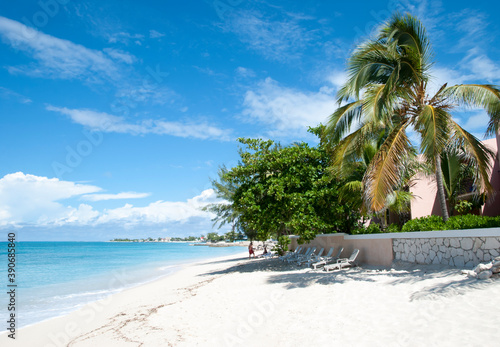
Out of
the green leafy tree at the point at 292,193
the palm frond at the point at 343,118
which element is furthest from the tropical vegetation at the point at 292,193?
the palm frond at the point at 343,118

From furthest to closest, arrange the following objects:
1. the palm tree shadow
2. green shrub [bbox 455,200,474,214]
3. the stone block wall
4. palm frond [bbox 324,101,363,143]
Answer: green shrub [bbox 455,200,474,214], palm frond [bbox 324,101,363,143], the stone block wall, the palm tree shadow

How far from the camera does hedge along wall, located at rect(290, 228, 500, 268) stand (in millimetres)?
7770

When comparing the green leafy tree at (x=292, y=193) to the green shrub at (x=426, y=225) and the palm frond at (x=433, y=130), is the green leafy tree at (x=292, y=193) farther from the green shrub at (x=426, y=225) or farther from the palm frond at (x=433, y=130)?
the palm frond at (x=433, y=130)

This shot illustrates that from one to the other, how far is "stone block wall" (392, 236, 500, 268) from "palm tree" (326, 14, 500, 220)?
991 millimetres

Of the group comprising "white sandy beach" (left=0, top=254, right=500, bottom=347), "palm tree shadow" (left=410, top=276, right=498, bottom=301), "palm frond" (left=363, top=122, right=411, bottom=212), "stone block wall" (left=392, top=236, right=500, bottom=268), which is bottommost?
"white sandy beach" (left=0, top=254, right=500, bottom=347)

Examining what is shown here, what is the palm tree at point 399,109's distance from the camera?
348 inches

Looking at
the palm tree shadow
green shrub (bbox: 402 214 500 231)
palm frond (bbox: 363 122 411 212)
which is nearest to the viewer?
the palm tree shadow

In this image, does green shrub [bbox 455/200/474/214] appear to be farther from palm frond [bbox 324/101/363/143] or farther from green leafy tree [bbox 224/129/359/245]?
palm frond [bbox 324/101/363/143]

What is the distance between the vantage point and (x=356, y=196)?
42.5 feet

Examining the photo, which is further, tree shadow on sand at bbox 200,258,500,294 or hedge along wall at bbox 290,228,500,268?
hedge along wall at bbox 290,228,500,268

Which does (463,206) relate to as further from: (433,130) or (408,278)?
(408,278)

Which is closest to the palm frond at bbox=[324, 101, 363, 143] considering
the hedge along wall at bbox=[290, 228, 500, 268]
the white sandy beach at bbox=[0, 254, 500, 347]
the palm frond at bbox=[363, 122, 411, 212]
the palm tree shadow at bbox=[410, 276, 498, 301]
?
the palm frond at bbox=[363, 122, 411, 212]

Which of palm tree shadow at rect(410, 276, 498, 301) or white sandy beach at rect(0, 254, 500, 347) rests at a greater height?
palm tree shadow at rect(410, 276, 498, 301)

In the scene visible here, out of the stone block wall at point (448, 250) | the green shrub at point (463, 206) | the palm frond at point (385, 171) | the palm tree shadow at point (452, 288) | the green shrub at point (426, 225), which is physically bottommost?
the palm tree shadow at point (452, 288)
